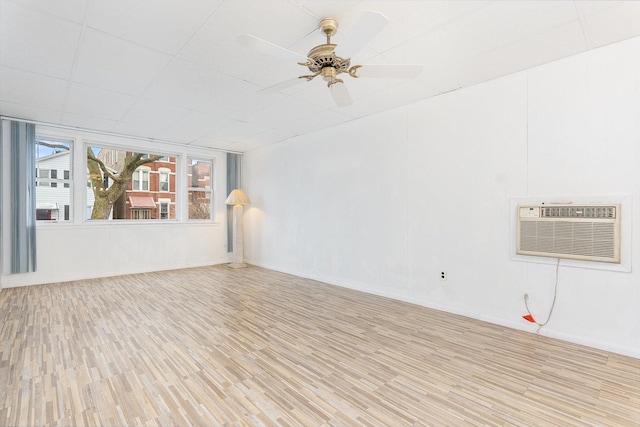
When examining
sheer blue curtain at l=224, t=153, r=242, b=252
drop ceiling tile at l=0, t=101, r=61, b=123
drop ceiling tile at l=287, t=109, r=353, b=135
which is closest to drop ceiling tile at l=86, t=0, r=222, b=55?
Result: drop ceiling tile at l=287, t=109, r=353, b=135

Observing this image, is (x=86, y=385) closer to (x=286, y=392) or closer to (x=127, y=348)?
(x=127, y=348)

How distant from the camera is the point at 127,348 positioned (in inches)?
103

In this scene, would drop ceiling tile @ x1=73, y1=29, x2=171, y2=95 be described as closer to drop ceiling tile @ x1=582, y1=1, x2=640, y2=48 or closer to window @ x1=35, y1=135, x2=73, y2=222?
window @ x1=35, y1=135, x2=73, y2=222

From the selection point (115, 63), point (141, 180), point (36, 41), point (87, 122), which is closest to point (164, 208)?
point (141, 180)

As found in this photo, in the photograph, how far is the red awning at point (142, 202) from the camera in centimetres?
607

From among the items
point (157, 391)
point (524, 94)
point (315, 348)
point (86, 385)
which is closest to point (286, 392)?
point (315, 348)

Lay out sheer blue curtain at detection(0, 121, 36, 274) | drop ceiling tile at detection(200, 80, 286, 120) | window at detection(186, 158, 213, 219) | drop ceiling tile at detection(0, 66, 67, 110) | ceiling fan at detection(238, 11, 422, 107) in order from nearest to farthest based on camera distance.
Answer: ceiling fan at detection(238, 11, 422, 107), drop ceiling tile at detection(0, 66, 67, 110), drop ceiling tile at detection(200, 80, 286, 120), sheer blue curtain at detection(0, 121, 36, 274), window at detection(186, 158, 213, 219)

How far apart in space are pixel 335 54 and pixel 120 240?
546 centimetres

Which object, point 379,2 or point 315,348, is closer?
point 379,2

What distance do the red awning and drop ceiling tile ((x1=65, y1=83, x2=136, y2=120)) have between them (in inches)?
78.0

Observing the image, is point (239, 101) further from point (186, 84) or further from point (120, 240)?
point (120, 240)

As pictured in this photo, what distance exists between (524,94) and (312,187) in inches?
131

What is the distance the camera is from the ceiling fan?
1.87 m

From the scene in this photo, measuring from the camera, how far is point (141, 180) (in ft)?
20.4
